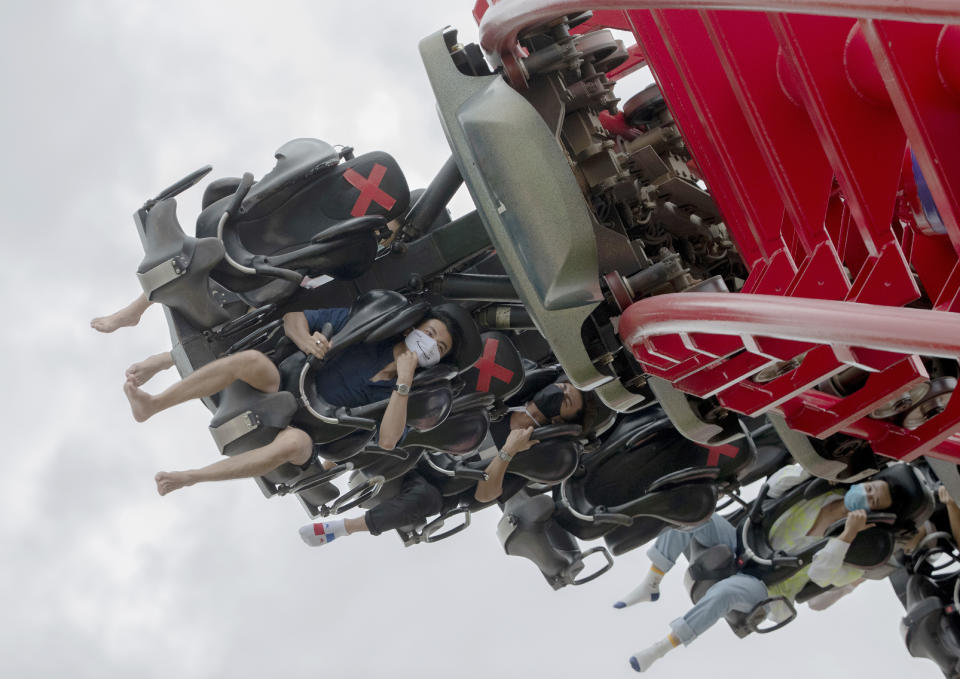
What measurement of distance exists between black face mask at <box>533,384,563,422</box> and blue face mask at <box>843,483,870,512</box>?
6.03ft

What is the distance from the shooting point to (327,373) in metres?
5.98

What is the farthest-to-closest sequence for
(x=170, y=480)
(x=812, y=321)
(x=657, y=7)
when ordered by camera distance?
(x=170, y=480) < (x=657, y=7) < (x=812, y=321)

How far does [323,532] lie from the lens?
8.20m

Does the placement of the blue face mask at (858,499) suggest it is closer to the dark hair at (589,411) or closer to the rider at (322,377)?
the dark hair at (589,411)

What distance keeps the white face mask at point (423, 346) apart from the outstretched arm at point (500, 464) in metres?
1.09

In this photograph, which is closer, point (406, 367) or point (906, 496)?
point (406, 367)

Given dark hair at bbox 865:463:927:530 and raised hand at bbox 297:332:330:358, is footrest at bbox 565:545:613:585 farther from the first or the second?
raised hand at bbox 297:332:330:358

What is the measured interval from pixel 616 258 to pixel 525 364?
1.94 metres

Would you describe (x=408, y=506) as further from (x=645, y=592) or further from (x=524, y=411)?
(x=645, y=592)

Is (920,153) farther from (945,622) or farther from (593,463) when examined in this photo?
(945,622)

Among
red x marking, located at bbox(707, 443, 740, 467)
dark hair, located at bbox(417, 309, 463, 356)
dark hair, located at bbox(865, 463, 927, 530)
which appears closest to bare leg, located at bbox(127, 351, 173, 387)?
dark hair, located at bbox(417, 309, 463, 356)

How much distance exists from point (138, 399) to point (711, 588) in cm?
412

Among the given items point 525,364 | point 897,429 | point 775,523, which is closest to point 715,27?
point 897,429

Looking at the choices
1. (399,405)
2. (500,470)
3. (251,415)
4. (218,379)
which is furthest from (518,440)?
(218,379)
